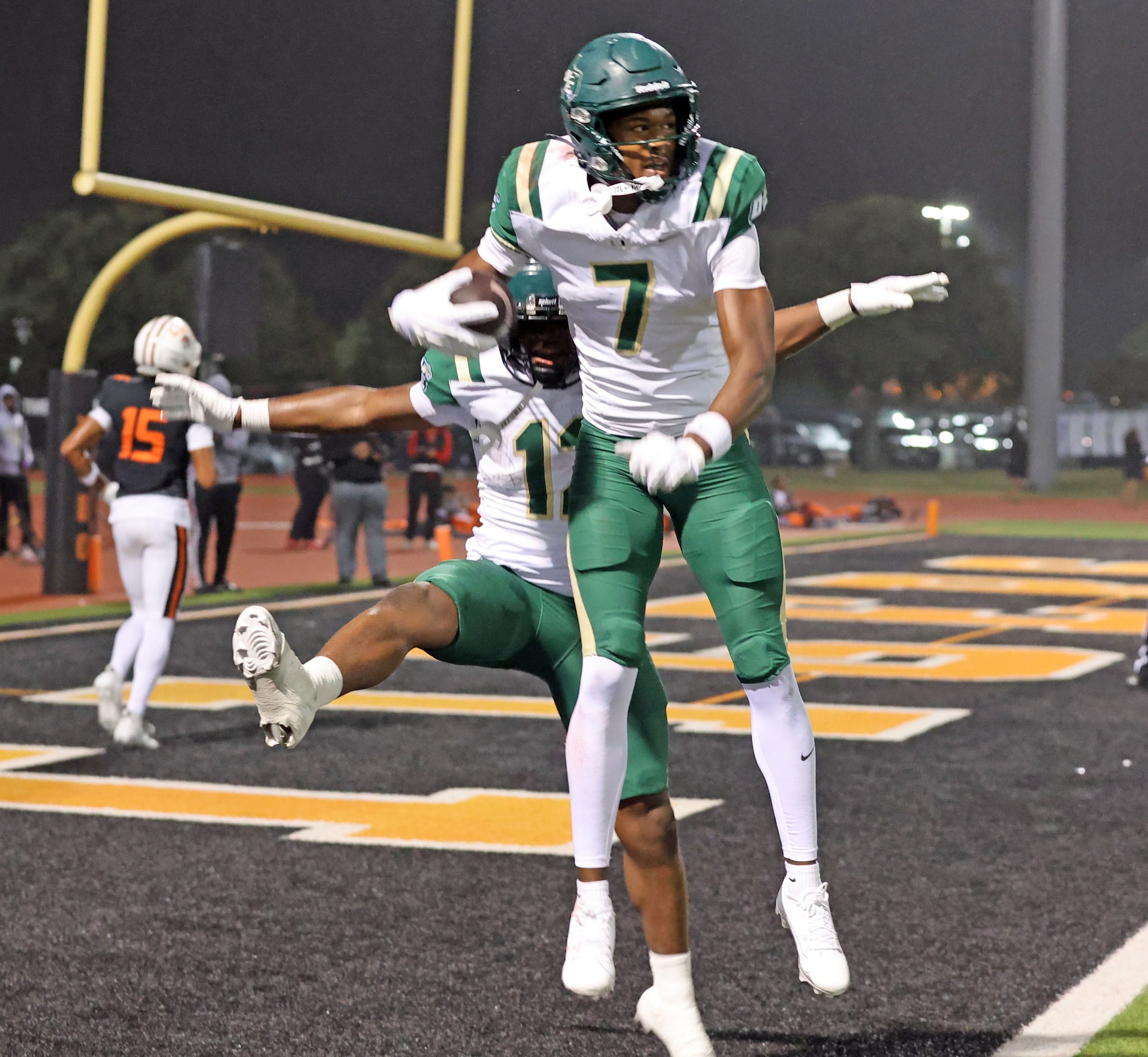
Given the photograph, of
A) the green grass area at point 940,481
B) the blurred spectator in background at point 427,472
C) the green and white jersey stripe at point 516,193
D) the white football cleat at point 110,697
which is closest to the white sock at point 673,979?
the green and white jersey stripe at point 516,193

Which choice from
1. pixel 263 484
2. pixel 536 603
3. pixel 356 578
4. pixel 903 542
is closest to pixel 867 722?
pixel 536 603

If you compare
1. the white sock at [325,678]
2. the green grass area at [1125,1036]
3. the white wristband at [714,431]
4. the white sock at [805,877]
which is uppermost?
the white wristband at [714,431]

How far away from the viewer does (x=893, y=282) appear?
12.5ft

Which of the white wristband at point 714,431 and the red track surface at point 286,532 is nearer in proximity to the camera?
the white wristband at point 714,431

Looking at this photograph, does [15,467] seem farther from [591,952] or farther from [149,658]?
[591,952]

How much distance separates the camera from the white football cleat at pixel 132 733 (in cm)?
860

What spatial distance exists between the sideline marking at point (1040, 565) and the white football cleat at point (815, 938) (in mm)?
16188

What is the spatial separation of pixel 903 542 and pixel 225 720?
15976mm

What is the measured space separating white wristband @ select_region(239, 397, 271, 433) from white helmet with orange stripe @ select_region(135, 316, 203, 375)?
318cm

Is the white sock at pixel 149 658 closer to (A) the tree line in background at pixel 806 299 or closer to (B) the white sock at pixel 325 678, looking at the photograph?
(B) the white sock at pixel 325 678

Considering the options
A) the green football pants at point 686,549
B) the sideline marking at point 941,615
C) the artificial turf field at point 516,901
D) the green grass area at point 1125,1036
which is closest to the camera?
the green football pants at point 686,549

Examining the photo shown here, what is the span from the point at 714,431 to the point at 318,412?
1.08 meters

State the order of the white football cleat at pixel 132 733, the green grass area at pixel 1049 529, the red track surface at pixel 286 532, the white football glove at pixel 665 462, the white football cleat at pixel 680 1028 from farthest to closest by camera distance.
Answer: the green grass area at pixel 1049 529 < the red track surface at pixel 286 532 < the white football cleat at pixel 132 733 < the white football cleat at pixel 680 1028 < the white football glove at pixel 665 462

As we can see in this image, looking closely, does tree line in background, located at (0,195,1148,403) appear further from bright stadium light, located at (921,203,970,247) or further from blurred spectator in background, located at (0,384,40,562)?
blurred spectator in background, located at (0,384,40,562)
